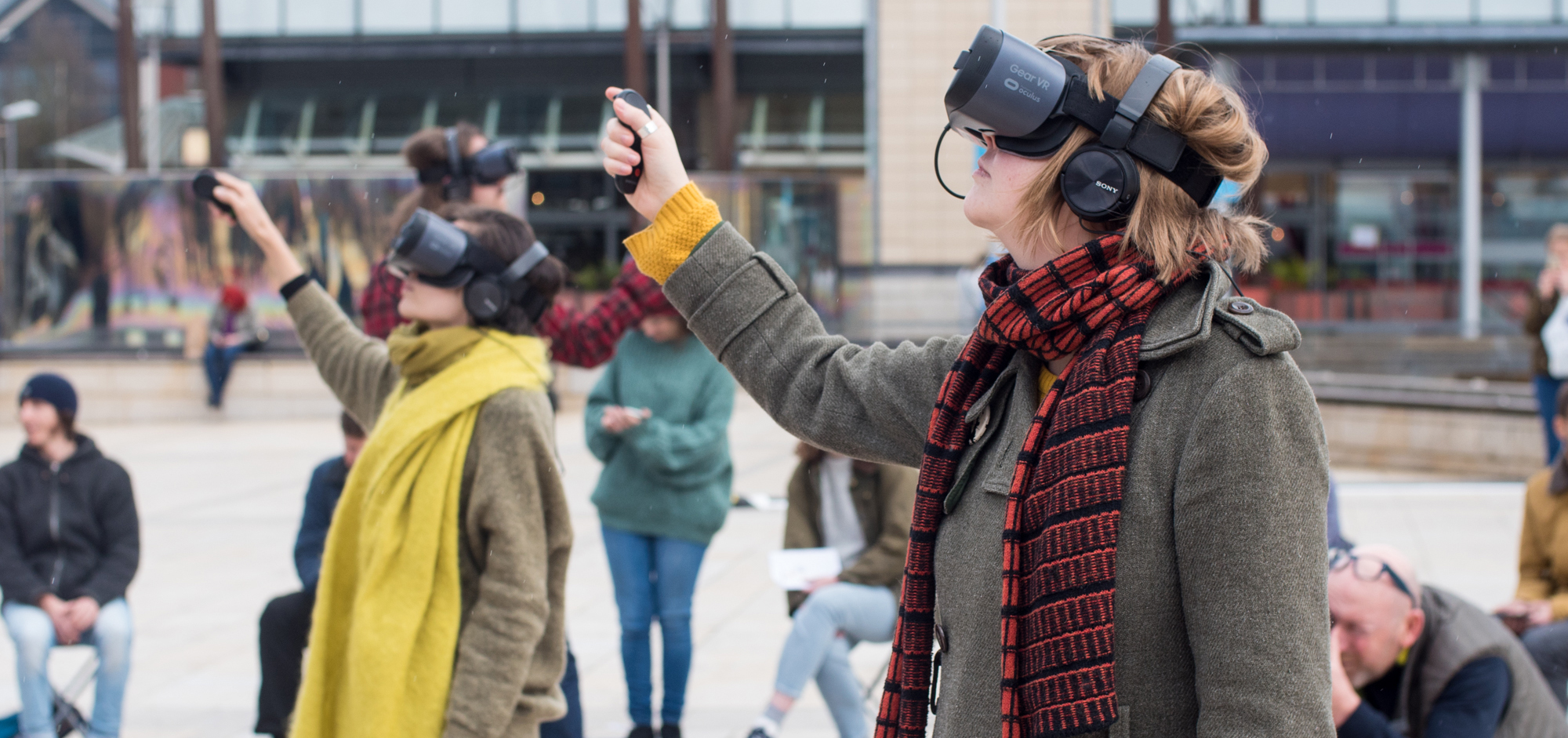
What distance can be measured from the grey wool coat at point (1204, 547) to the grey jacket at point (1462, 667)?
6.76 ft

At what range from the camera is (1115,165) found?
5.13 feet

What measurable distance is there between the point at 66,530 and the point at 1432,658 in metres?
4.43

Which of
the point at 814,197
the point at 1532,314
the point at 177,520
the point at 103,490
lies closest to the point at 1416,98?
the point at 814,197

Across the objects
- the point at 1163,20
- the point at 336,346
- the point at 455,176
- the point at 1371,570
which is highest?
the point at 1163,20

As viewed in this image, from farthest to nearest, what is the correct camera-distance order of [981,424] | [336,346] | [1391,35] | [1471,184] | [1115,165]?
[1471,184] → [1391,35] → [336,346] → [981,424] → [1115,165]

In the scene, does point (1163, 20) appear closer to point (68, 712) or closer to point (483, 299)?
point (68, 712)

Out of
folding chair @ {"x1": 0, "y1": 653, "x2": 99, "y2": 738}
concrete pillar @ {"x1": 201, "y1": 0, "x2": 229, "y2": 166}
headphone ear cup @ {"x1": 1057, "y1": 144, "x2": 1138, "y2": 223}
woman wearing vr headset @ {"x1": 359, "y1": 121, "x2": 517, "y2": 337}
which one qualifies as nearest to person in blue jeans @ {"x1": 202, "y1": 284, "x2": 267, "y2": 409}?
concrete pillar @ {"x1": 201, "y1": 0, "x2": 229, "y2": 166}

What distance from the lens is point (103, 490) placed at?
16.5 feet

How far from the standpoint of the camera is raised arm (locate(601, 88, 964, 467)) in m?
1.87

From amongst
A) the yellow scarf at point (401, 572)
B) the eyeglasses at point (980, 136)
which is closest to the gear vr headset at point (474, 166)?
the yellow scarf at point (401, 572)

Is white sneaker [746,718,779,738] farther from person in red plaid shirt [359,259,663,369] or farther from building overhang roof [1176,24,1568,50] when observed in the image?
building overhang roof [1176,24,1568,50]

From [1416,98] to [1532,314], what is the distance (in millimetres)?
19726

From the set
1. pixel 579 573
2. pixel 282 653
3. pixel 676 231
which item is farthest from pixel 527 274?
pixel 579 573

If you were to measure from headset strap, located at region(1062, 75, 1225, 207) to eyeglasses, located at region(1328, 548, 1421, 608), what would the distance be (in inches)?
75.8
